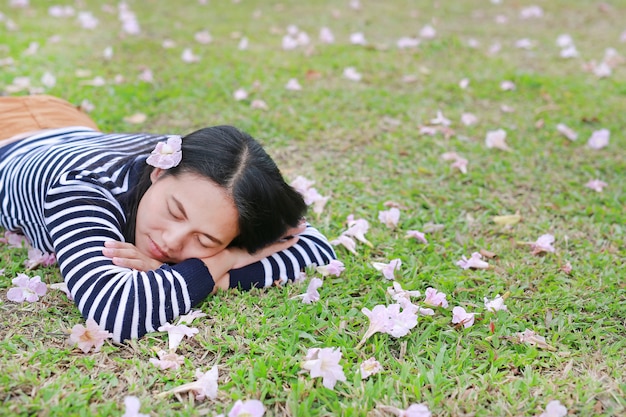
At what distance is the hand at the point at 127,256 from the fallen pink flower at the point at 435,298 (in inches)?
39.2

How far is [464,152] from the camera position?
3.76 meters

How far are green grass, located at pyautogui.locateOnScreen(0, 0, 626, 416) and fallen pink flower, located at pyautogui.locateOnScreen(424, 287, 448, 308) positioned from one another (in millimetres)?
50

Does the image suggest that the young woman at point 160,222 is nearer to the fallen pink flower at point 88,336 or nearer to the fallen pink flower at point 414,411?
the fallen pink flower at point 88,336

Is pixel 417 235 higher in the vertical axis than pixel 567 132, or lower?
higher

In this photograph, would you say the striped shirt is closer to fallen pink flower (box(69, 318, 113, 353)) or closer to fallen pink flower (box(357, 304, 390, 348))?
fallen pink flower (box(69, 318, 113, 353))

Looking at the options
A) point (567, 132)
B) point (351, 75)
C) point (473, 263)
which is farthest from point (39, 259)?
point (567, 132)

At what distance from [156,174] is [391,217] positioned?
1123 millimetres

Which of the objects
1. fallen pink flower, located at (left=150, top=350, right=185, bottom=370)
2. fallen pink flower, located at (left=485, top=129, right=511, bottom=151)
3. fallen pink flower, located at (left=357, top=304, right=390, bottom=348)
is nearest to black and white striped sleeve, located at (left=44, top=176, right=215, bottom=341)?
fallen pink flower, located at (left=150, top=350, right=185, bottom=370)

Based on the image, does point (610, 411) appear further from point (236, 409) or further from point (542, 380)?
point (236, 409)

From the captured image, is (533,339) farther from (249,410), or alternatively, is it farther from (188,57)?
(188,57)

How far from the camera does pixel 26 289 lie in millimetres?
2291

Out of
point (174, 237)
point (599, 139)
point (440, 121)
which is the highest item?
point (174, 237)

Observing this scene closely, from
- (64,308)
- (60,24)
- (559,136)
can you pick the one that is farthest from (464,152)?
(60,24)

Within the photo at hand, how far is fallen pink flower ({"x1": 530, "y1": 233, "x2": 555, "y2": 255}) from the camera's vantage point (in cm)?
280
